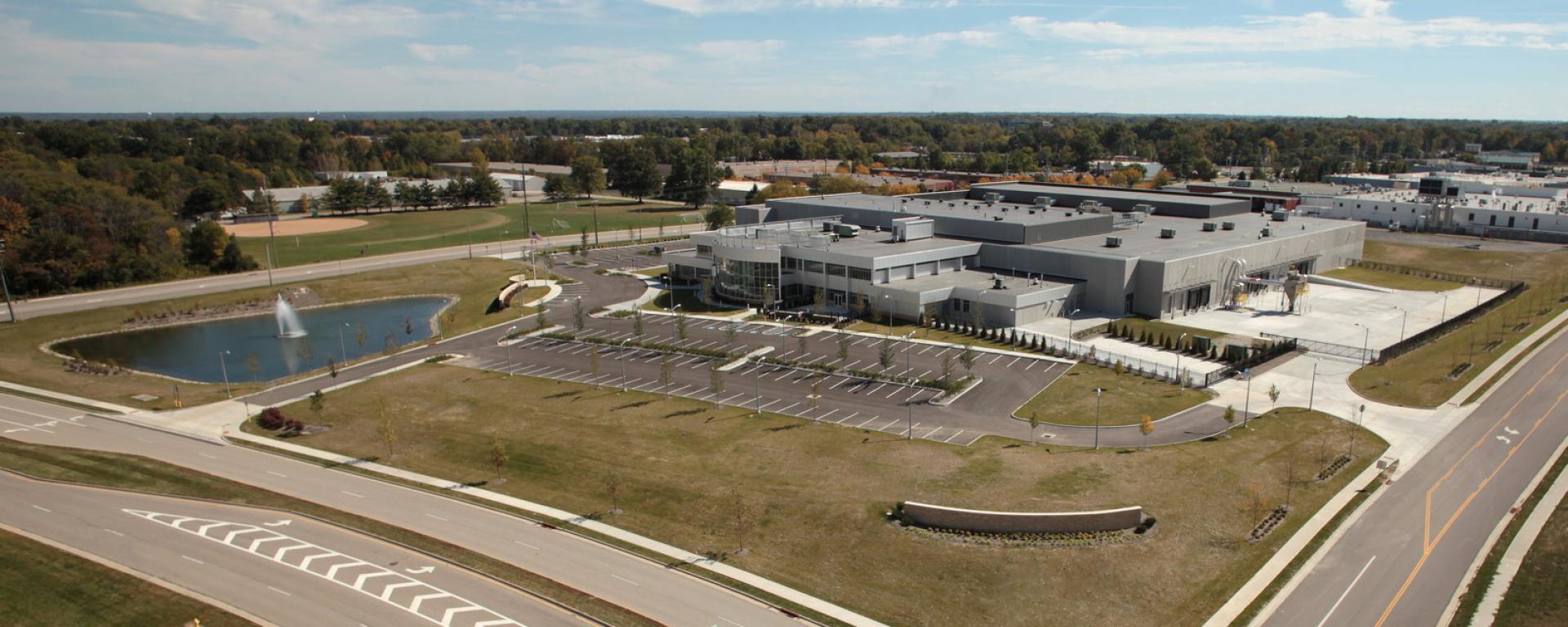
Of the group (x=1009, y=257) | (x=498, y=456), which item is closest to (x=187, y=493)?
(x=498, y=456)

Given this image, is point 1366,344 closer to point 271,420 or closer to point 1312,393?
point 1312,393

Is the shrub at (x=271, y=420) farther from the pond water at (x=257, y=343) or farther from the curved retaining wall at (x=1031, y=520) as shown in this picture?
the curved retaining wall at (x=1031, y=520)

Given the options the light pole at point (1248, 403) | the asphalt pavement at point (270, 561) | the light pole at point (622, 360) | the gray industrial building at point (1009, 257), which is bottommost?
the asphalt pavement at point (270, 561)

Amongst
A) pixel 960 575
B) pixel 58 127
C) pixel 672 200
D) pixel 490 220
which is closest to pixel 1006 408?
pixel 960 575

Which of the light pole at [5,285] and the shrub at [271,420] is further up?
the light pole at [5,285]

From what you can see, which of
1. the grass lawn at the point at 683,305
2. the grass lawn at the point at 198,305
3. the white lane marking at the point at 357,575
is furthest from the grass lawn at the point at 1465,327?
the grass lawn at the point at 198,305

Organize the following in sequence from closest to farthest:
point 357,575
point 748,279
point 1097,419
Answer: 1. point 357,575
2. point 1097,419
3. point 748,279

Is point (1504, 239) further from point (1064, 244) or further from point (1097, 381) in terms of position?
point (1097, 381)
